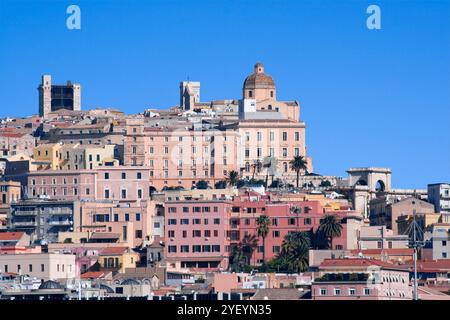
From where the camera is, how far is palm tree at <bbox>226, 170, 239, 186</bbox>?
6272cm

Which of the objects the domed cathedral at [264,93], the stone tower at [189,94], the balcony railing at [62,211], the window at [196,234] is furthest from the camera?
the stone tower at [189,94]

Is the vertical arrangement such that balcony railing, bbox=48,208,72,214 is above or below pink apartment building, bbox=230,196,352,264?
above

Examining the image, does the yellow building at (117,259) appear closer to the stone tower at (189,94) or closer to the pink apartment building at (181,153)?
the pink apartment building at (181,153)

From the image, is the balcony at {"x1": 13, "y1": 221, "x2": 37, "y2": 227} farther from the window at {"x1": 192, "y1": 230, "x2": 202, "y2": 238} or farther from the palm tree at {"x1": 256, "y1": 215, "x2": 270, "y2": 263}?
the palm tree at {"x1": 256, "y1": 215, "x2": 270, "y2": 263}

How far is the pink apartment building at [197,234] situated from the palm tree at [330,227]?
129 inches

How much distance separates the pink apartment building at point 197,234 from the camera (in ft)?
171

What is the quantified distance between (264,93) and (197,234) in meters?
21.6

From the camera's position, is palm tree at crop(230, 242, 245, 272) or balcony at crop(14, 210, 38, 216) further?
balcony at crop(14, 210, 38, 216)

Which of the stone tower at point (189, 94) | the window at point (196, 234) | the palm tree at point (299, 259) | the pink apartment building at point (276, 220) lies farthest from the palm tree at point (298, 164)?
the stone tower at point (189, 94)

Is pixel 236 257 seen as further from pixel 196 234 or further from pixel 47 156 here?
pixel 47 156

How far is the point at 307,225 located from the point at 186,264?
4342mm

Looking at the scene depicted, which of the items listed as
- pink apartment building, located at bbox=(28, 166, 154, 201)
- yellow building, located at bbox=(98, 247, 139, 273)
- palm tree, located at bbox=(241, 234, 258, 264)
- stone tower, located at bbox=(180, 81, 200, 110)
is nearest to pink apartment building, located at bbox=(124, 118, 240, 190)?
pink apartment building, located at bbox=(28, 166, 154, 201)

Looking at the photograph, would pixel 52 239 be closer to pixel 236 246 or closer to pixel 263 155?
pixel 236 246
